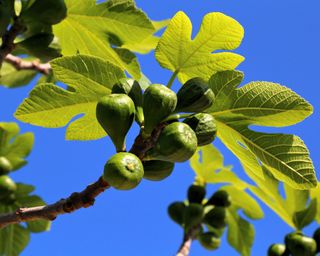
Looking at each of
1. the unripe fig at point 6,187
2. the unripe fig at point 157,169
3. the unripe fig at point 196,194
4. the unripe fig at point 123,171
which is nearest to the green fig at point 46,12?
the unripe fig at point 157,169

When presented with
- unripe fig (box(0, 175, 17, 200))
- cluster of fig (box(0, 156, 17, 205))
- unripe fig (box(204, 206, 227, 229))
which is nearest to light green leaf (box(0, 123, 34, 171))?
cluster of fig (box(0, 156, 17, 205))

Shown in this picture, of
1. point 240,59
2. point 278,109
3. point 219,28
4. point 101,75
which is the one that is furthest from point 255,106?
point 101,75

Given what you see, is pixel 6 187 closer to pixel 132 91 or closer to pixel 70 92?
pixel 70 92

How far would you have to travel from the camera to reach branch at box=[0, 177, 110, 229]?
2145mm

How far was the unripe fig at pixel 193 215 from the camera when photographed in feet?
12.9

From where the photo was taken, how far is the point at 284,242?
139 inches

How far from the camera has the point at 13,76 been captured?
4.45m

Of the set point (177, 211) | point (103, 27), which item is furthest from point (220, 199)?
point (103, 27)

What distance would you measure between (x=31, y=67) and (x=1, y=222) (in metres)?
2.43

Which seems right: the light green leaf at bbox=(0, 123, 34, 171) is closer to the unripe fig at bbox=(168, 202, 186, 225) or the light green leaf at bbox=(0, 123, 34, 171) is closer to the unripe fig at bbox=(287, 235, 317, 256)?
the unripe fig at bbox=(168, 202, 186, 225)

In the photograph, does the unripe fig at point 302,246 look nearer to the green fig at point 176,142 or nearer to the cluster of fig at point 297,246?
the cluster of fig at point 297,246

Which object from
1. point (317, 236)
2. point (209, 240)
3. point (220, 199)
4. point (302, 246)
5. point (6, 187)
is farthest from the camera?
point (209, 240)

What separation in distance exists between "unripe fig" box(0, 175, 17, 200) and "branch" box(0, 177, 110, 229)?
156cm

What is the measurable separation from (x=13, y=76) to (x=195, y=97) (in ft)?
9.21
